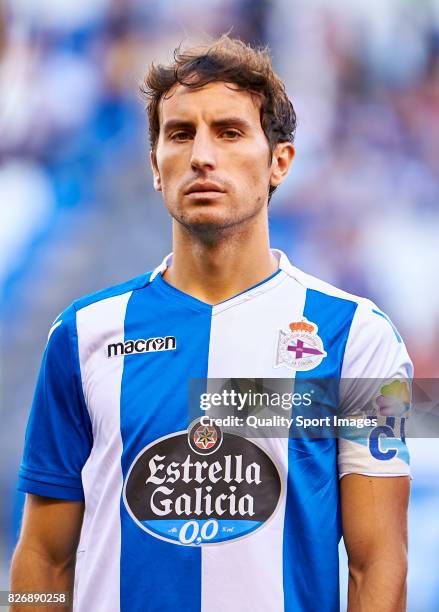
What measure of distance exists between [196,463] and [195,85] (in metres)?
0.71

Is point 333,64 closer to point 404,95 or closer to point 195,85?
point 404,95

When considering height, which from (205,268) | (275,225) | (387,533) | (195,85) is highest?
(275,225)

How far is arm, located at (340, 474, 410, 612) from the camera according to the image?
153cm

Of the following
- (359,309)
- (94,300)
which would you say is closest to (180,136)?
(94,300)

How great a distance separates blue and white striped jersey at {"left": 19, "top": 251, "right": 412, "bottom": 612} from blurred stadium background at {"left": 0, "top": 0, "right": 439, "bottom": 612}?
1.41m

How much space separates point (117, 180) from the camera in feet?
11.1

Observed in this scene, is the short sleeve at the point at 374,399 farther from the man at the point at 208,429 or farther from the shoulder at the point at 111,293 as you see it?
the shoulder at the point at 111,293

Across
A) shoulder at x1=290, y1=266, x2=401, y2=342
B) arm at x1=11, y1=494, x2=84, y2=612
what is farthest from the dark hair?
arm at x1=11, y1=494, x2=84, y2=612

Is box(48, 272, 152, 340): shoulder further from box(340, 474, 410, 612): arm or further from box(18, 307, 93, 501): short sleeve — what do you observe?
box(340, 474, 410, 612): arm

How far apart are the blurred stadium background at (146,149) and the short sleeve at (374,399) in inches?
57.4

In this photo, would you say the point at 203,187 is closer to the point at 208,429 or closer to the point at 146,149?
the point at 208,429

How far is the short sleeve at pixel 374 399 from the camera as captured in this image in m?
1.60

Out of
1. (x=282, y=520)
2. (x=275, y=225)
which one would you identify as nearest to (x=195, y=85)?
(x=282, y=520)

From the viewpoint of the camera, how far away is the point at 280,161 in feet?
6.16
